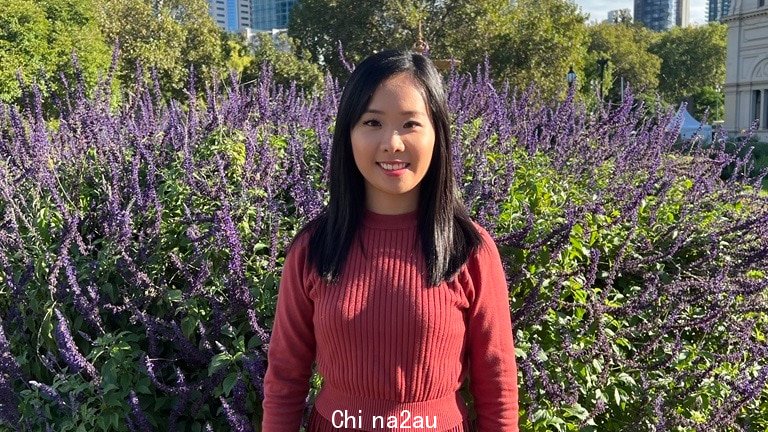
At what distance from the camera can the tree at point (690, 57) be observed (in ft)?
209

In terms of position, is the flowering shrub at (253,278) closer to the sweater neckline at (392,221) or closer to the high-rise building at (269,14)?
the sweater neckline at (392,221)

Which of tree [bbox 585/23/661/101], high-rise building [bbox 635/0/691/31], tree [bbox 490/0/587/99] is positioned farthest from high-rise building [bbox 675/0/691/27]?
tree [bbox 490/0/587/99]

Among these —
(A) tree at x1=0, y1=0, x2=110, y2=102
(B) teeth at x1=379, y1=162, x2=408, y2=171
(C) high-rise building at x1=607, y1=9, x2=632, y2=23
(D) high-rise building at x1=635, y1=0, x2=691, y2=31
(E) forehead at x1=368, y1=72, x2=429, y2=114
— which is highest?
(D) high-rise building at x1=635, y1=0, x2=691, y2=31

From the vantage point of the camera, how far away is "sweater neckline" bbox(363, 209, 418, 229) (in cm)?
187

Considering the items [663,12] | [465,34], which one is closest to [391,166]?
[465,34]

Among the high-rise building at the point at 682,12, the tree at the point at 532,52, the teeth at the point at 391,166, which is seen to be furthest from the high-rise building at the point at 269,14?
the high-rise building at the point at 682,12

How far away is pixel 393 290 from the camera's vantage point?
5.88 ft

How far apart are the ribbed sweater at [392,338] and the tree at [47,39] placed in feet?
44.0

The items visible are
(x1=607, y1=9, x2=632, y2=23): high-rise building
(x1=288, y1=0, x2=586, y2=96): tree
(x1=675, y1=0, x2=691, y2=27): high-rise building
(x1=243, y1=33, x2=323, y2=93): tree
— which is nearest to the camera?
(x1=288, y1=0, x2=586, y2=96): tree

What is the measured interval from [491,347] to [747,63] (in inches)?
2050

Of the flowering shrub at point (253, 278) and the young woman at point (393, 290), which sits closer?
the young woman at point (393, 290)

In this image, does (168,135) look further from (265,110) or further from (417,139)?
(417,139)

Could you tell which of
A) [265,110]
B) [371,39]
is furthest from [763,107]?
[265,110]

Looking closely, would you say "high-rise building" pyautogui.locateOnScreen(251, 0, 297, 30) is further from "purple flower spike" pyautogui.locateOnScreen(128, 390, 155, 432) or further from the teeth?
the teeth
